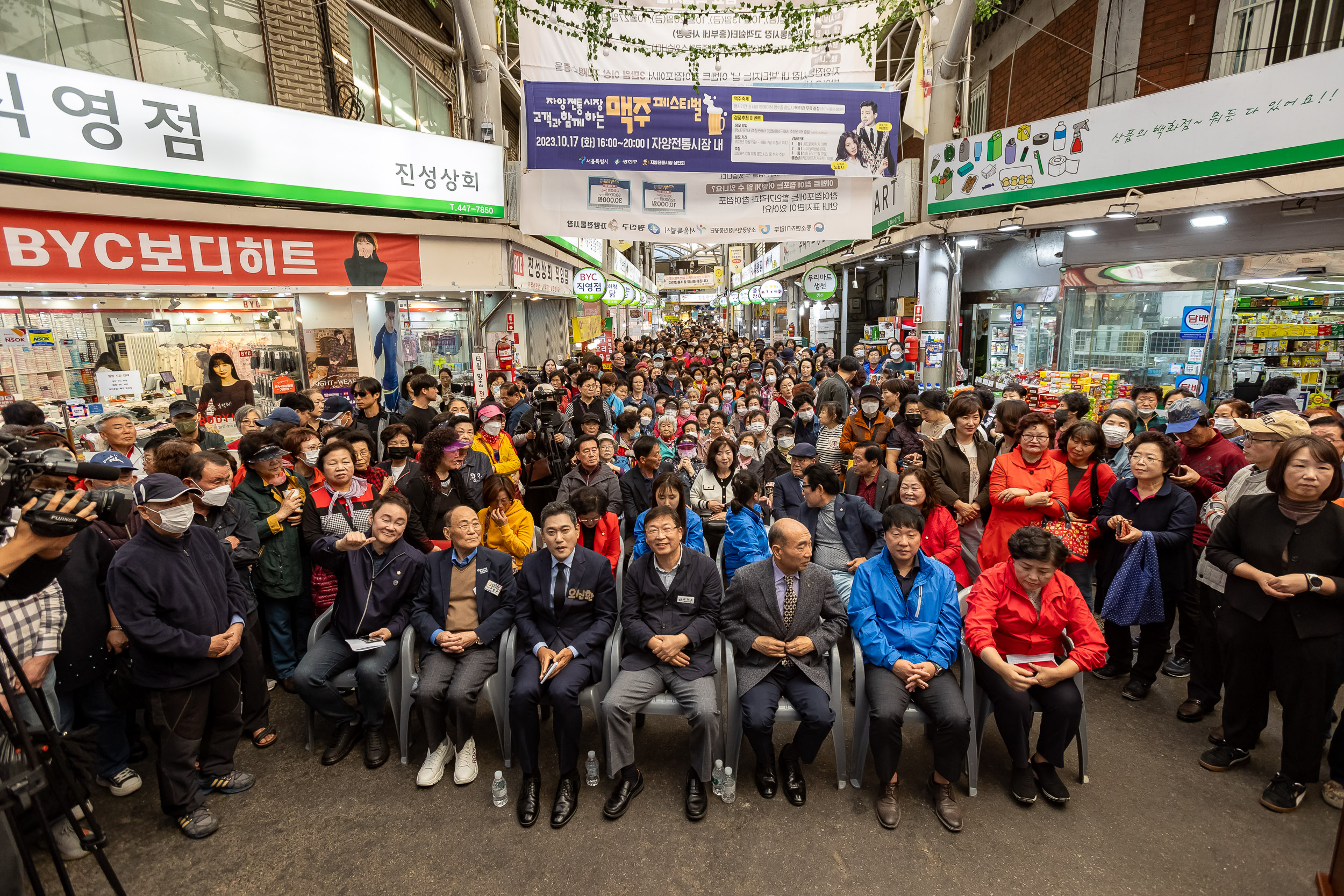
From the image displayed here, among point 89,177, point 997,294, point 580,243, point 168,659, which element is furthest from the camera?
point 580,243

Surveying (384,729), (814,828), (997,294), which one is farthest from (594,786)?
(997,294)

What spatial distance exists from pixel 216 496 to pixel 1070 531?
5960 mm

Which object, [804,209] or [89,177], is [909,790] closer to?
[804,209]

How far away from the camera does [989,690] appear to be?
139 inches

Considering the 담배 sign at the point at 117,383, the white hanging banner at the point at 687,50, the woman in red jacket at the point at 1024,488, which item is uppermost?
the white hanging banner at the point at 687,50

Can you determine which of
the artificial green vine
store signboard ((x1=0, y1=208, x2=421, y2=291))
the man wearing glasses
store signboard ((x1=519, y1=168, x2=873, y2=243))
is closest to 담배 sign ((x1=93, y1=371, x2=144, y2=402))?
store signboard ((x1=0, y1=208, x2=421, y2=291))

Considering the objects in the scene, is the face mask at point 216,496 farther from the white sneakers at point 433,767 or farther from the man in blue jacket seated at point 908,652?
the man in blue jacket seated at point 908,652

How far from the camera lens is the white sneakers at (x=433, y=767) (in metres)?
3.70

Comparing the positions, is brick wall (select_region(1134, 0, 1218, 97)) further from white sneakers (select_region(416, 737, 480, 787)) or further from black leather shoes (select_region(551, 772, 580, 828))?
white sneakers (select_region(416, 737, 480, 787))

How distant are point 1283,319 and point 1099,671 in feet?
23.7

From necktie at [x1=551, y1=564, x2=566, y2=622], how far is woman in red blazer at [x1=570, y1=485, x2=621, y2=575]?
0.81 meters

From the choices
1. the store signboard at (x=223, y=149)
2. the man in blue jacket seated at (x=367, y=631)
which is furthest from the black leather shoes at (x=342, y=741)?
the store signboard at (x=223, y=149)

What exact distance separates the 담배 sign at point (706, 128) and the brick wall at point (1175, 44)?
→ 15.3 ft

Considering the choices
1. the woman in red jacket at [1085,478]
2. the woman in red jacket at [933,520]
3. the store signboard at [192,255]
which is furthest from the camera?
the store signboard at [192,255]
